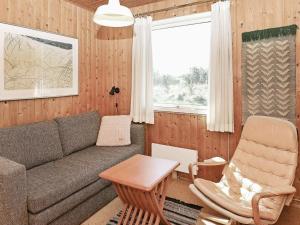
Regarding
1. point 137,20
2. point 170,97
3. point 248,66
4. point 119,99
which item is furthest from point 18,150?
point 248,66

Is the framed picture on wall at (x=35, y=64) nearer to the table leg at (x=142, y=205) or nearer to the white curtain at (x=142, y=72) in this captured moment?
the white curtain at (x=142, y=72)

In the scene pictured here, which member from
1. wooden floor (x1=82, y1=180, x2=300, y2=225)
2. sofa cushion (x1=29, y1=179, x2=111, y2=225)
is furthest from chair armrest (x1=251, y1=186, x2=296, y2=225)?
sofa cushion (x1=29, y1=179, x2=111, y2=225)

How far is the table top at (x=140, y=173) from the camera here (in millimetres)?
1869

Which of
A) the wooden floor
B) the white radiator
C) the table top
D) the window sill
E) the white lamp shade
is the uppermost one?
the white lamp shade

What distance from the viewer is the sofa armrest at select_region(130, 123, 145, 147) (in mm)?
3242

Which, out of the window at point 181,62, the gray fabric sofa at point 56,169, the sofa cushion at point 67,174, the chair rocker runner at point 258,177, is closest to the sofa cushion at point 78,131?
the gray fabric sofa at point 56,169

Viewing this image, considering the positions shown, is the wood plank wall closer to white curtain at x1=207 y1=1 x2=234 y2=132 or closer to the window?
the window

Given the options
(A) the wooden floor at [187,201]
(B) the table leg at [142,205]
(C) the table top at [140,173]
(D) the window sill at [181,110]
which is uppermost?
(D) the window sill at [181,110]

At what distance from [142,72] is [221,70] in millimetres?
1115

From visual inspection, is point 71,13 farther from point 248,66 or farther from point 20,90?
point 248,66

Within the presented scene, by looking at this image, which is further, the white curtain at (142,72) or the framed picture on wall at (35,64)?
the white curtain at (142,72)

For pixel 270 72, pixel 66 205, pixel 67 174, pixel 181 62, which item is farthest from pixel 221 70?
pixel 66 205


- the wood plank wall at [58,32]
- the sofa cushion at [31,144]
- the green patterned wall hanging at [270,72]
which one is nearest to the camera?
the sofa cushion at [31,144]

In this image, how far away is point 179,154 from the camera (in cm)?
315
